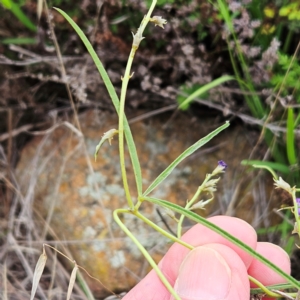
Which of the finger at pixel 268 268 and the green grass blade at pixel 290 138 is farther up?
the green grass blade at pixel 290 138

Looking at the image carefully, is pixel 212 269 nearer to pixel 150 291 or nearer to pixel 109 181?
pixel 150 291

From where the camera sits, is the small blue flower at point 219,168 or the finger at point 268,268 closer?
the small blue flower at point 219,168

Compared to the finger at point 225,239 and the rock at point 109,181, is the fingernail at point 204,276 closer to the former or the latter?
the finger at point 225,239

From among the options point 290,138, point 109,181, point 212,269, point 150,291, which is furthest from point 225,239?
point 109,181

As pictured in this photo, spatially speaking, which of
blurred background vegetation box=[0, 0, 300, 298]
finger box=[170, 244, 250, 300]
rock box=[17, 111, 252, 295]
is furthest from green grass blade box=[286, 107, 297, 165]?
finger box=[170, 244, 250, 300]

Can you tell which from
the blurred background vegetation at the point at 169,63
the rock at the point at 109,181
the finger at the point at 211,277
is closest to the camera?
the finger at the point at 211,277

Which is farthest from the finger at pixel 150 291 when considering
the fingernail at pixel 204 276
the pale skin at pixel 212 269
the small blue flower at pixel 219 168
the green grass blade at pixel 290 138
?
Answer: the green grass blade at pixel 290 138

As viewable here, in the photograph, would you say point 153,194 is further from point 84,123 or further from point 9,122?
point 9,122
